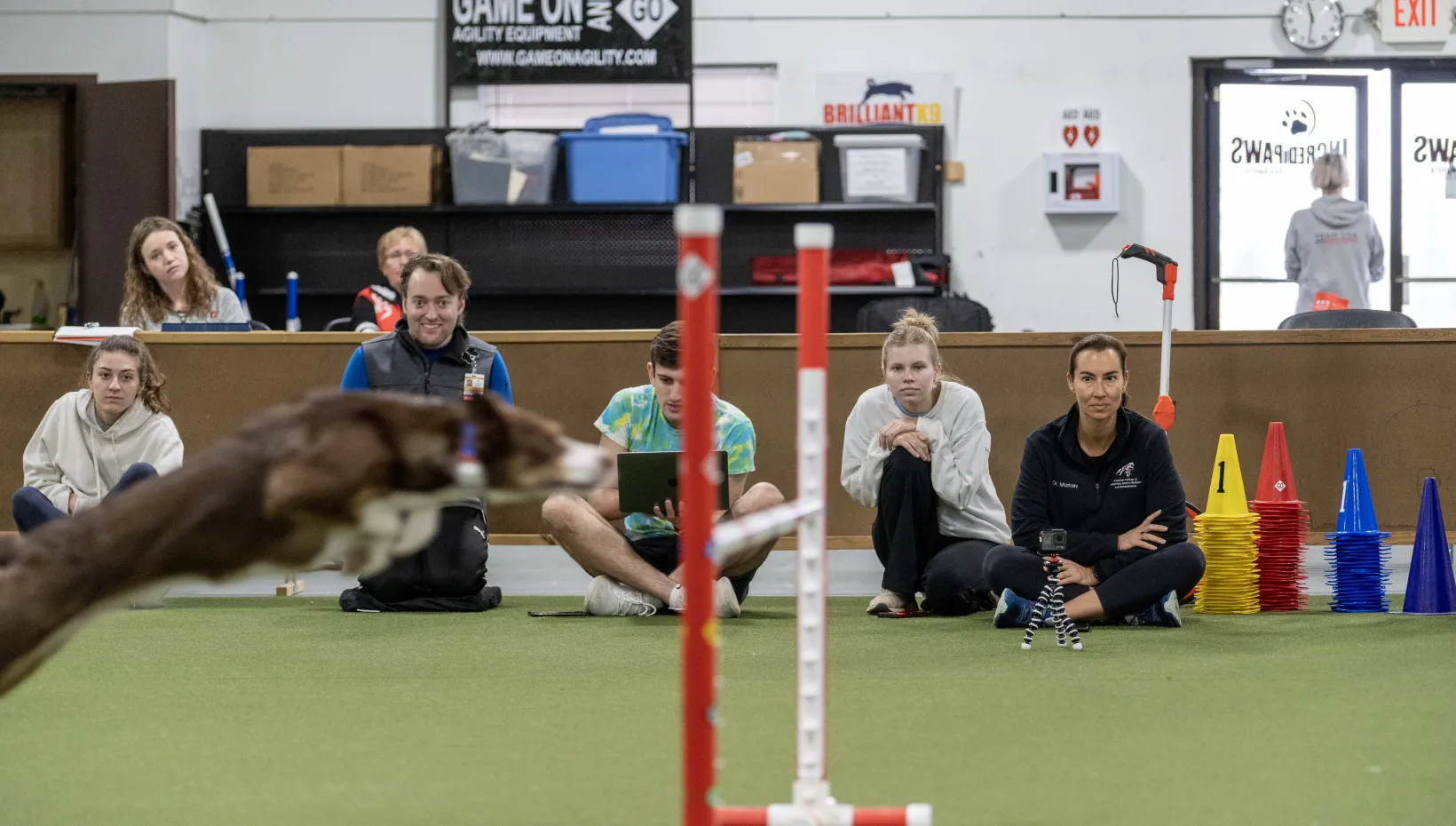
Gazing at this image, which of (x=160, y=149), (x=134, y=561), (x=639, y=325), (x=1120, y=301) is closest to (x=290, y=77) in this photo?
(x=160, y=149)

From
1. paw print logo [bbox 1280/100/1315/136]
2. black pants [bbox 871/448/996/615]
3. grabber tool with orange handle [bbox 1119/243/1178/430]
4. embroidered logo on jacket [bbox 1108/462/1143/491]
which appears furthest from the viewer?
paw print logo [bbox 1280/100/1315/136]

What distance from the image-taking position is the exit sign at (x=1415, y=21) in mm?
8984

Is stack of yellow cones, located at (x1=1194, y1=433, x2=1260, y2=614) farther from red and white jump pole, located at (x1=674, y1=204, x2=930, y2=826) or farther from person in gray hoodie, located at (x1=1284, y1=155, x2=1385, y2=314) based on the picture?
person in gray hoodie, located at (x1=1284, y1=155, x2=1385, y2=314)

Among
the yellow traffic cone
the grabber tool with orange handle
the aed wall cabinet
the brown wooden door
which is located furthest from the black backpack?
the brown wooden door

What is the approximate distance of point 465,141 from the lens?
8.57 metres

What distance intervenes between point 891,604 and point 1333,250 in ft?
16.3

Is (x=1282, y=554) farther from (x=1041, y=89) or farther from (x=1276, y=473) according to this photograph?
(x=1041, y=89)

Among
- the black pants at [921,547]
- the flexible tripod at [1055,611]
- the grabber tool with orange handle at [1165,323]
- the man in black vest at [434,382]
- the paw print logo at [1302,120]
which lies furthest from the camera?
the paw print logo at [1302,120]

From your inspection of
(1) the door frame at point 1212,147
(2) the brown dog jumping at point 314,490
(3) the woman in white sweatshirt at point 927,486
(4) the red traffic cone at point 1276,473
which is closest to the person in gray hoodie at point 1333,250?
(1) the door frame at point 1212,147

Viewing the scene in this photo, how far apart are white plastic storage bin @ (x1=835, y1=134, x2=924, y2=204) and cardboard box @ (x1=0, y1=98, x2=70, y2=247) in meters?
4.66

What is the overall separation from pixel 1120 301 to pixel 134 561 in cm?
809

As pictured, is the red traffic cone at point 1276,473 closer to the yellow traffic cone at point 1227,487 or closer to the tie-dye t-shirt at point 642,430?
the yellow traffic cone at point 1227,487

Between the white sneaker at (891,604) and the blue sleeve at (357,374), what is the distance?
163 centimetres

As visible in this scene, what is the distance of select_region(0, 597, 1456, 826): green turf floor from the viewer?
2051 mm
